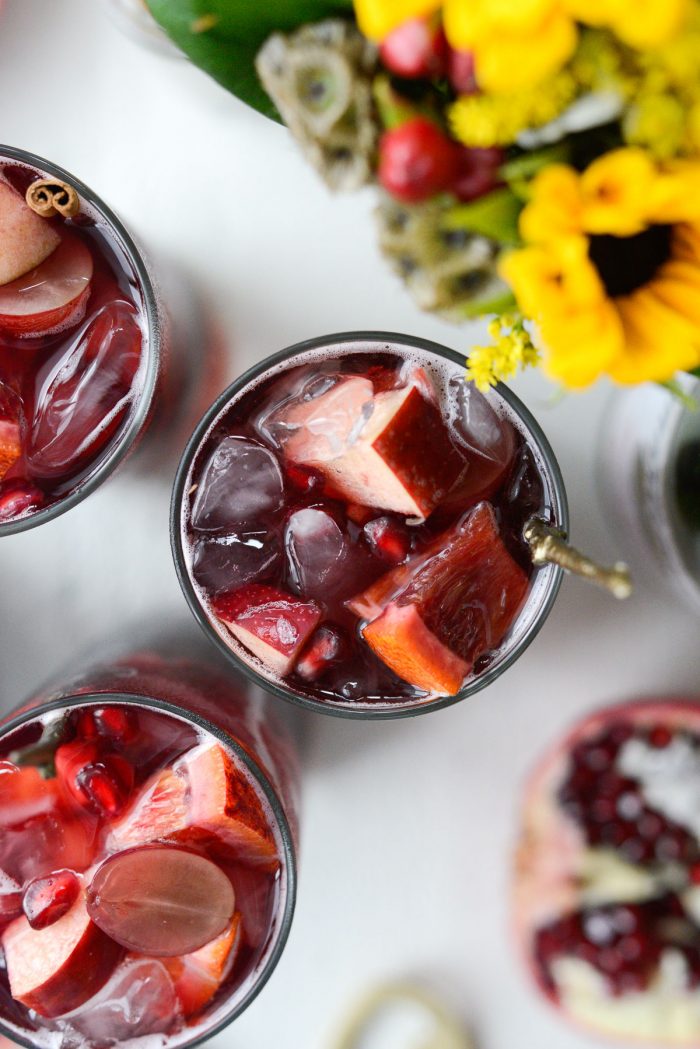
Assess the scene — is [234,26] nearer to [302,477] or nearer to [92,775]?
[302,477]

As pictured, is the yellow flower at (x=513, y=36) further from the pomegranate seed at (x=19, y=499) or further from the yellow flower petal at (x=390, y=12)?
the pomegranate seed at (x=19, y=499)

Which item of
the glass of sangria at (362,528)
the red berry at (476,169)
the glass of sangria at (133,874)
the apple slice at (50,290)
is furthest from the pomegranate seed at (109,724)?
the red berry at (476,169)

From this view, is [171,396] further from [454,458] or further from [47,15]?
[47,15]

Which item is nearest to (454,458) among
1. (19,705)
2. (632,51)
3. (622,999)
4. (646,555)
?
(646,555)

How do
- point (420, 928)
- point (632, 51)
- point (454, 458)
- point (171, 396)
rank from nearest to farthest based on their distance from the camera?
1. point (632, 51)
2. point (454, 458)
3. point (171, 396)
4. point (420, 928)

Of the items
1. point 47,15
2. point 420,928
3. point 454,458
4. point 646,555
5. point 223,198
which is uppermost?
point 47,15

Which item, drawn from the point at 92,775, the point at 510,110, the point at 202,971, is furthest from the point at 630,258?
the point at 202,971

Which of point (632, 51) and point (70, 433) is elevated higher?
point (632, 51)

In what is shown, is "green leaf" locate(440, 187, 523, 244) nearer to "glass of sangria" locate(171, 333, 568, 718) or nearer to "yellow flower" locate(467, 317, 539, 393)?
"yellow flower" locate(467, 317, 539, 393)
